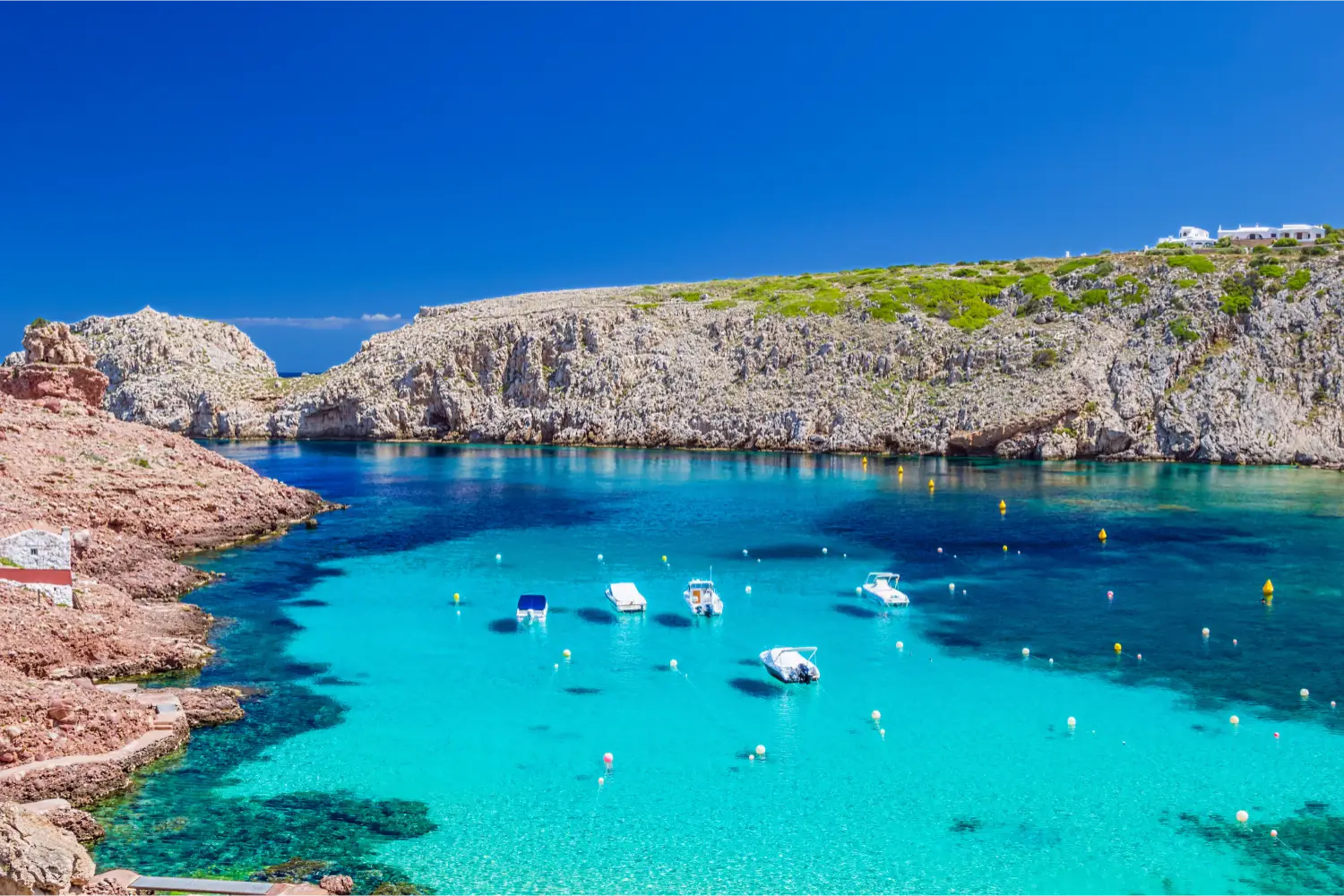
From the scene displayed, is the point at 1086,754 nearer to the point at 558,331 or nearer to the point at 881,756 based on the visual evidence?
the point at 881,756

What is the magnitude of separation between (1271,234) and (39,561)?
164972 millimetres

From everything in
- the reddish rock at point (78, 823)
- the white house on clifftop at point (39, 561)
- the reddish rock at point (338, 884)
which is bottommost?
the reddish rock at point (338, 884)

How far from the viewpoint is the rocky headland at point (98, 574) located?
76.8ft

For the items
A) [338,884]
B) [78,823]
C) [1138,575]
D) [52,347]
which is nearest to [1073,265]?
[1138,575]

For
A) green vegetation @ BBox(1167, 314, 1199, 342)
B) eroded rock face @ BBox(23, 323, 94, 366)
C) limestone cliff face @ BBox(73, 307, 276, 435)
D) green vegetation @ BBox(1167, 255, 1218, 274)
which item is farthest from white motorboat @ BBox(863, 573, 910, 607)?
limestone cliff face @ BBox(73, 307, 276, 435)

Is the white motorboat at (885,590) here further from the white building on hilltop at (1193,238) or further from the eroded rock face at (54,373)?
the white building on hilltop at (1193,238)

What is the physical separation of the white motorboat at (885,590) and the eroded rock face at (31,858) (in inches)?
1311

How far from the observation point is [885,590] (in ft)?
143

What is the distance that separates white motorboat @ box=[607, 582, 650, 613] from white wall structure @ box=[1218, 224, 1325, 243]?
13319 centimetres

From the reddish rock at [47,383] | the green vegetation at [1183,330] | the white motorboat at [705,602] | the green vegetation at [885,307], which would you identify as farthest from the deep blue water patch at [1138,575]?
the reddish rock at [47,383]

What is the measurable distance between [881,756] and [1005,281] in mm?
115165

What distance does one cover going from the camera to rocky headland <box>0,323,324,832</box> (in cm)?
2341

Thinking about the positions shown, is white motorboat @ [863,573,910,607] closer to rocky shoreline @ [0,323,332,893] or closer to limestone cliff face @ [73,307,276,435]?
rocky shoreline @ [0,323,332,893]

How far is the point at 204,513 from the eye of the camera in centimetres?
5644
